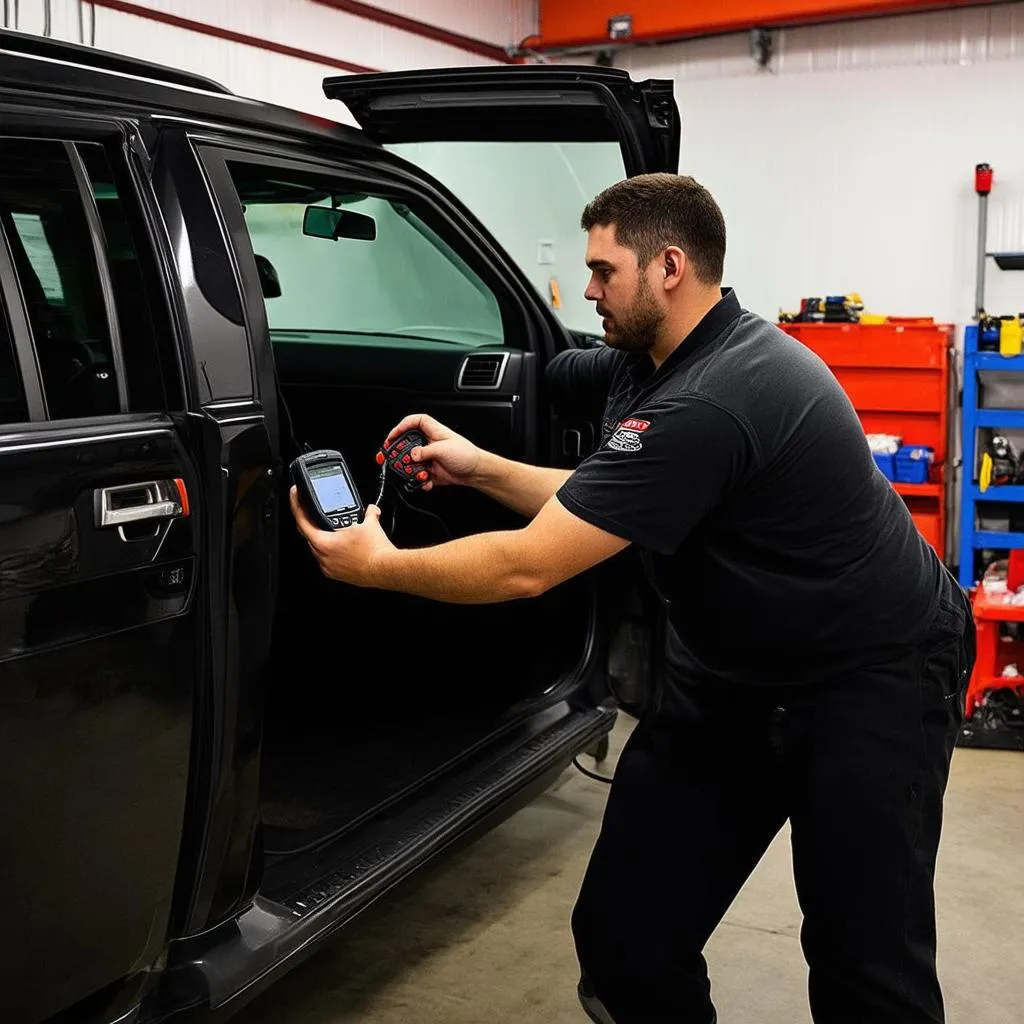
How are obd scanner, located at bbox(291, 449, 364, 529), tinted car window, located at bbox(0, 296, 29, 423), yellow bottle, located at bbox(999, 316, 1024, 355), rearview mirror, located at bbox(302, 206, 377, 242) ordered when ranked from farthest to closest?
yellow bottle, located at bbox(999, 316, 1024, 355) → rearview mirror, located at bbox(302, 206, 377, 242) → obd scanner, located at bbox(291, 449, 364, 529) → tinted car window, located at bbox(0, 296, 29, 423)

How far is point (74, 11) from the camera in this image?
15.0 ft

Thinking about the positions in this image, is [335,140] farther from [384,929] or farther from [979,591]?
[979,591]

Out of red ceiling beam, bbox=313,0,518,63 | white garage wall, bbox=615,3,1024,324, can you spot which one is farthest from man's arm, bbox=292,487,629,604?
white garage wall, bbox=615,3,1024,324

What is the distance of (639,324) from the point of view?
2.13 metres

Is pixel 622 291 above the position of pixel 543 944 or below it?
above

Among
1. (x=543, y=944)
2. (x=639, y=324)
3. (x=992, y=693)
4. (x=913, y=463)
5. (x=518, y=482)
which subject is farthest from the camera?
(x=913, y=463)

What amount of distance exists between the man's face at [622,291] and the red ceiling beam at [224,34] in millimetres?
3276

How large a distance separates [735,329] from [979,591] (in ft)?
9.30

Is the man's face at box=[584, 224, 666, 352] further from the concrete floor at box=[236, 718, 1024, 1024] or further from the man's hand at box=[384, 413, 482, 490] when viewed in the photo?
the concrete floor at box=[236, 718, 1024, 1024]

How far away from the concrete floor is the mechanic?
0.56m

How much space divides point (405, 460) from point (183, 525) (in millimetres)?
697

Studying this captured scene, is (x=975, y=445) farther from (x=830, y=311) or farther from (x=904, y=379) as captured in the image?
(x=830, y=311)

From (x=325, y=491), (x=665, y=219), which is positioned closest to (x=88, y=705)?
(x=325, y=491)

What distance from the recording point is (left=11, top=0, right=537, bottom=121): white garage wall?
185 inches
